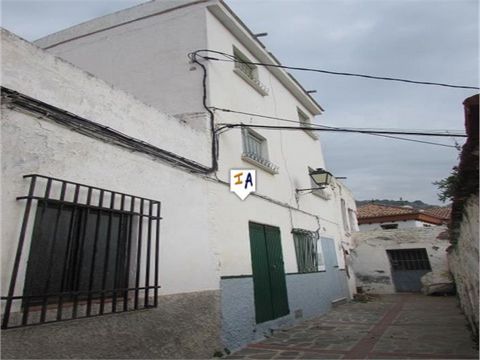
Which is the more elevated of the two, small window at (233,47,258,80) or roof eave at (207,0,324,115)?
roof eave at (207,0,324,115)

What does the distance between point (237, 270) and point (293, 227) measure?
2932 mm

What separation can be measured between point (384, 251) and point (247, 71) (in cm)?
1107

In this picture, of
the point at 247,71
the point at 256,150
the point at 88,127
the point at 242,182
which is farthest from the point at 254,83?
the point at 88,127

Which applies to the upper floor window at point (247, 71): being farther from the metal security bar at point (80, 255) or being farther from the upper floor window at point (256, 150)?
the metal security bar at point (80, 255)

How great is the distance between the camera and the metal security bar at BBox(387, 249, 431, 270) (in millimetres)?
14984

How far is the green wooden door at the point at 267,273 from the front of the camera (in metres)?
6.37

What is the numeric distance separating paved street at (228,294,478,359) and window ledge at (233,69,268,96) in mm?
5438

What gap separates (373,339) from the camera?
19.2 ft

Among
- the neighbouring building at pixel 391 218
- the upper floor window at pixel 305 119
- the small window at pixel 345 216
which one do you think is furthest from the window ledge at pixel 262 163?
the neighbouring building at pixel 391 218

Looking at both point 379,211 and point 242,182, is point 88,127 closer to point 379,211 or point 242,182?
point 242,182

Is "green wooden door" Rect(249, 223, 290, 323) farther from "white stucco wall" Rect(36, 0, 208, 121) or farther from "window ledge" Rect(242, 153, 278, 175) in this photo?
"white stucco wall" Rect(36, 0, 208, 121)

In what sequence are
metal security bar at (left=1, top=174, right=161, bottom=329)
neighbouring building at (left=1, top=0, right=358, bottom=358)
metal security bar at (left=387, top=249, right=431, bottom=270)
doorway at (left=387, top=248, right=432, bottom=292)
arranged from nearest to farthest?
metal security bar at (left=1, top=174, right=161, bottom=329) → neighbouring building at (left=1, top=0, right=358, bottom=358) → doorway at (left=387, top=248, right=432, bottom=292) → metal security bar at (left=387, top=249, right=431, bottom=270)

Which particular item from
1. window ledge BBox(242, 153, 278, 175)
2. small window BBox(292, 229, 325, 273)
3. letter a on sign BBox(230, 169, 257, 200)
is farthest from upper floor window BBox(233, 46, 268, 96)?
small window BBox(292, 229, 325, 273)

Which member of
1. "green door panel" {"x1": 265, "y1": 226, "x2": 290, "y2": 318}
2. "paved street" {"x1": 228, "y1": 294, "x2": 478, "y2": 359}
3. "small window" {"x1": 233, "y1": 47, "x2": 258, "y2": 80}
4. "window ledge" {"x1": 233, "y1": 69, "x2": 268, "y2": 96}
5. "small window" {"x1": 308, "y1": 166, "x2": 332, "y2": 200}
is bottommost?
"paved street" {"x1": 228, "y1": 294, "x2": 478, "y2": 359}
